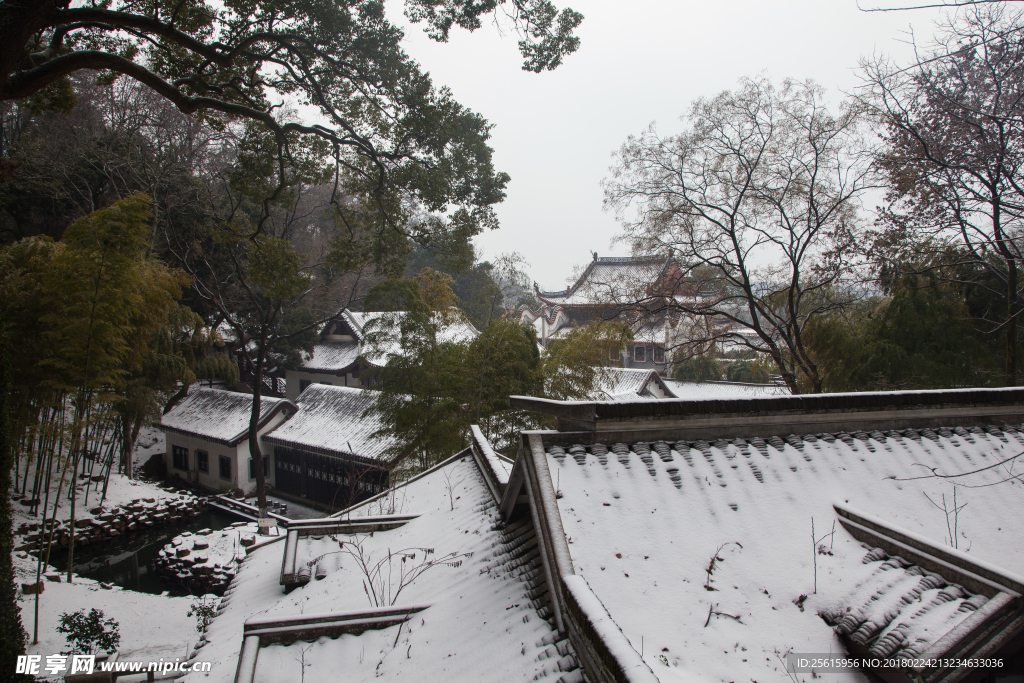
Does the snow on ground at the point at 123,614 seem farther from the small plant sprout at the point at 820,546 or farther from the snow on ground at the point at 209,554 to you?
the small plant sprout at the point at 820,546

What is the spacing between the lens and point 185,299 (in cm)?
1920

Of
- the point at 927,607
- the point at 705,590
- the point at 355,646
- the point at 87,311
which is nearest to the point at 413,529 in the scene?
the point at 355,646

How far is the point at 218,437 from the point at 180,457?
8.90 feet

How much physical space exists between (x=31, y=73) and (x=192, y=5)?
98.4 inches

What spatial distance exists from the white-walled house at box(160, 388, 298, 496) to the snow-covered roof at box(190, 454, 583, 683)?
11254mm

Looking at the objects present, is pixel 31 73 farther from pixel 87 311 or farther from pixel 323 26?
pixel 87 311

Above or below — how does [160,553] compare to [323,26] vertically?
below

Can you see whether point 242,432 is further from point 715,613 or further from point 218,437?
point 715,613

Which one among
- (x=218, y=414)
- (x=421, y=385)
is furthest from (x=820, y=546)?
(x=218, y=414)

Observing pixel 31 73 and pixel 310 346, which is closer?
pixel 31 73

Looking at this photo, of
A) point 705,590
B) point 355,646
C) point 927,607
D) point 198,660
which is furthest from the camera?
point 198,660

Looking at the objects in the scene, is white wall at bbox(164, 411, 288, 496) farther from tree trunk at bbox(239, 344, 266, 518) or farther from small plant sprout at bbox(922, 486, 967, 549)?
small plant sprout at bbox(922, 486, 967, 549)

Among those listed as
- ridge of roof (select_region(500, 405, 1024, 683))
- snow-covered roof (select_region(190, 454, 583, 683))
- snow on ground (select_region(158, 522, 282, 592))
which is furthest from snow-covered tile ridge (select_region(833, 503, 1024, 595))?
snow on ground (select_region(158, 522, 282, 592))

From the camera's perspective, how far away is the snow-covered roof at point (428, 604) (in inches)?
102
